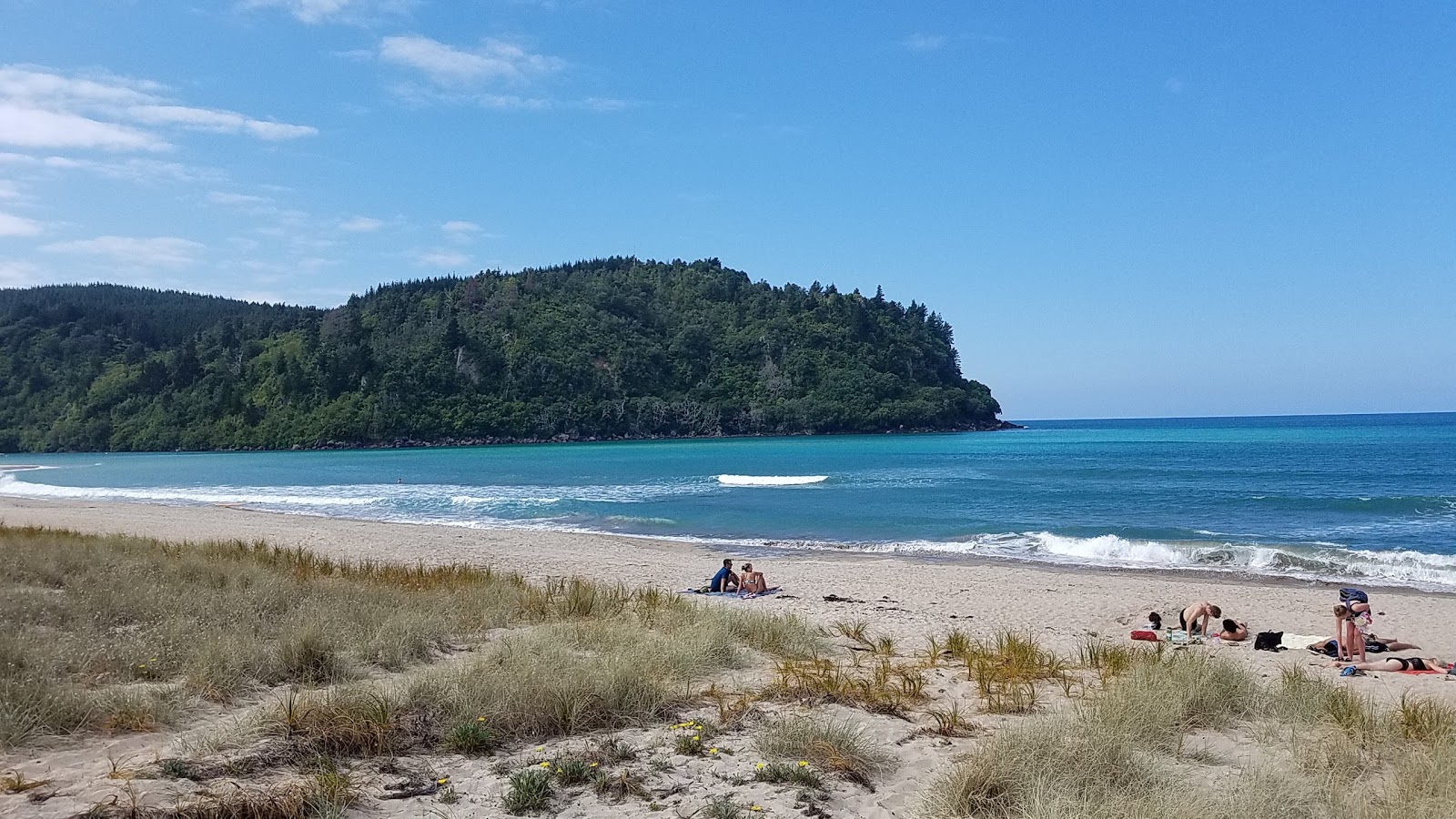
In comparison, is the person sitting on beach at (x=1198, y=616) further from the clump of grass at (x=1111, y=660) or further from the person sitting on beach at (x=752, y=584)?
the person sitting on beach at (x=752, y=584)

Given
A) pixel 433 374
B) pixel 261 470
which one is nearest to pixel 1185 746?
pixel 261 470

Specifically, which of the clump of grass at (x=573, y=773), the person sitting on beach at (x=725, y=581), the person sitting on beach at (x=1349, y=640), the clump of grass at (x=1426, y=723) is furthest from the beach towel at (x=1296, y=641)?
the clump of grass at (x=573, y=773)

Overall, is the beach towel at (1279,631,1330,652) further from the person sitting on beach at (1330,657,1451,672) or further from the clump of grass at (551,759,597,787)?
the clump of grass at (551,759,597,787)

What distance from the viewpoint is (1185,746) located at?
5750 mm

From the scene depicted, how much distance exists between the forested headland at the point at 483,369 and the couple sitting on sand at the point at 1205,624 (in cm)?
11687

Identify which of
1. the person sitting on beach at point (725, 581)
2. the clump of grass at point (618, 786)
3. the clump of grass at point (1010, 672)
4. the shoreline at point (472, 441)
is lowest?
the shoreline at point (472, 441)

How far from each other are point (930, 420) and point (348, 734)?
136895 mm

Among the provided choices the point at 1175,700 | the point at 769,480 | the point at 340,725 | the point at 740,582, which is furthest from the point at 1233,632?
the point at 769,480

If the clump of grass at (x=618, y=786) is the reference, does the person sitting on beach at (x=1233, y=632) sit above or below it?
below

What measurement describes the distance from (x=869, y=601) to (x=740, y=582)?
238 cm

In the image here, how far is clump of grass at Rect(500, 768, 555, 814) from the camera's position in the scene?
4539 mm

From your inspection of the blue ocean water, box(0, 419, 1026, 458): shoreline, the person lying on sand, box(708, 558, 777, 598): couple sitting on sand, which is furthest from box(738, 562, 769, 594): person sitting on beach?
box(0, 419, 1026, 458): shoreline

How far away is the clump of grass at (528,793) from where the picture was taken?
454 centimetres

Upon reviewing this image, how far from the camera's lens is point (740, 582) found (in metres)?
15.3
